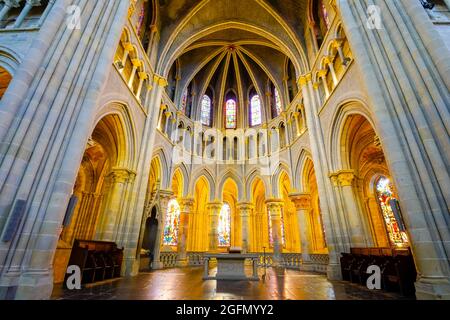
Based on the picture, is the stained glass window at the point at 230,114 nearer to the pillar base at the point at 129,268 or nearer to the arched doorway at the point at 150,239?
the arched doorway at the point at 150,239

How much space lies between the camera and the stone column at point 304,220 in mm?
12742

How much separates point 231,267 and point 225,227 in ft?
41.5

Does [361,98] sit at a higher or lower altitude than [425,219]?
higher

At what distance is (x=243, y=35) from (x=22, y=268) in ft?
61.3

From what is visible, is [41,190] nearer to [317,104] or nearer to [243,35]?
A: [317,104]

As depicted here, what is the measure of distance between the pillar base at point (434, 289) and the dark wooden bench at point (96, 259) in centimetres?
794

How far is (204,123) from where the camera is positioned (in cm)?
1927

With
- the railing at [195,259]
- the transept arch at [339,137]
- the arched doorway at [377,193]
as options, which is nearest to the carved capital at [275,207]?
the arched doorway at [377,193]

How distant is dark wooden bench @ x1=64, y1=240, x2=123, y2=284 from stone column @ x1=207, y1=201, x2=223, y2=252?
28.4 feet

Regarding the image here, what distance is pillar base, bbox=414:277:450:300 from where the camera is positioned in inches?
156

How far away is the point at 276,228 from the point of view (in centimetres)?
1517

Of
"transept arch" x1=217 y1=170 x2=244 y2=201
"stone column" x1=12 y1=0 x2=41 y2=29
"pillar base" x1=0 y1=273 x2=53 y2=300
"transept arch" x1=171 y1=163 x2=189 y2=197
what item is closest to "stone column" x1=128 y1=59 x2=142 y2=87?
"stone column" x1=12 y1=0 x2=41 y2=29
